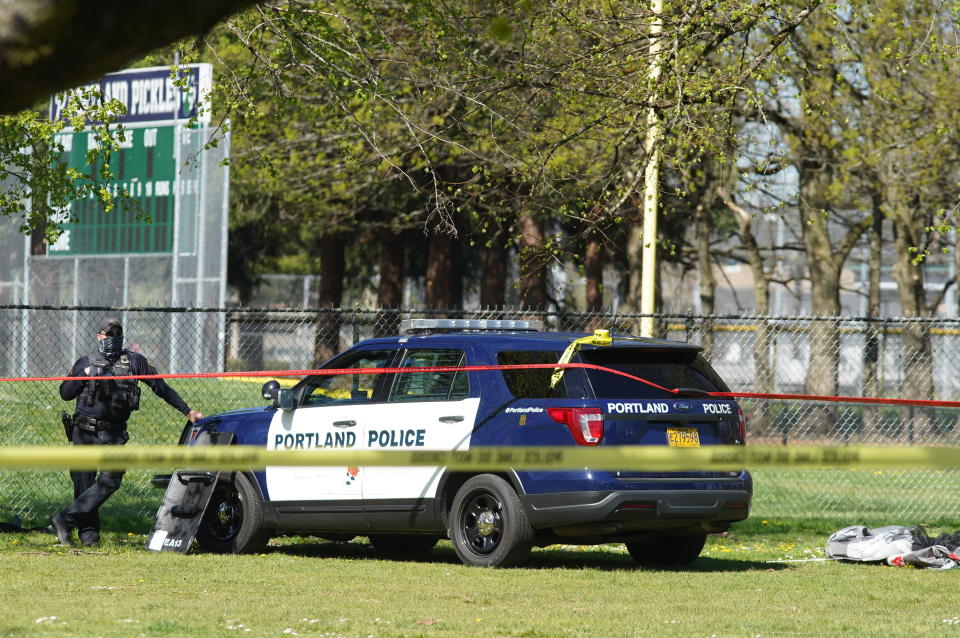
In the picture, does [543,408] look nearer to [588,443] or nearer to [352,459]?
[588,443]

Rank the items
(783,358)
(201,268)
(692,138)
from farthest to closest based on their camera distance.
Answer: (783,358) → (201,268) → (692,138)

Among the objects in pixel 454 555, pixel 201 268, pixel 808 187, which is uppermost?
pixel 808 187

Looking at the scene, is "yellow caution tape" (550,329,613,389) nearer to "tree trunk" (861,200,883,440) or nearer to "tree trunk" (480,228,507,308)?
"tree trunk" (861,200,883,440)

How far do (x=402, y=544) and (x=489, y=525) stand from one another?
1996 millimetres

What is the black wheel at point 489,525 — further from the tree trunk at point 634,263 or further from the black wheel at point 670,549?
the tree trunk at point 634,263

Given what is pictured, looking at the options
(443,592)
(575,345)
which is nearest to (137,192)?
(575,345)

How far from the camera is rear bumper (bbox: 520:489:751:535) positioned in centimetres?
921

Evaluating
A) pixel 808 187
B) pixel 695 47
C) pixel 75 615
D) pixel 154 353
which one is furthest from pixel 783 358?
pixel 75 615

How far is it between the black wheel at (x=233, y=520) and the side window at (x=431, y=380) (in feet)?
4.72

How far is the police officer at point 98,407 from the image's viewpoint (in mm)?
10969

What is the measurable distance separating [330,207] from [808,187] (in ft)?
32.3

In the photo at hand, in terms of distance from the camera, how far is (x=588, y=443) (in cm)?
920

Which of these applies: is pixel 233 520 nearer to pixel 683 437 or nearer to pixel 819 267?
pixel 683 437

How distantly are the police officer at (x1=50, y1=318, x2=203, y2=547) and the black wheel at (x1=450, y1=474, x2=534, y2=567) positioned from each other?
Answer: 9.45ft
